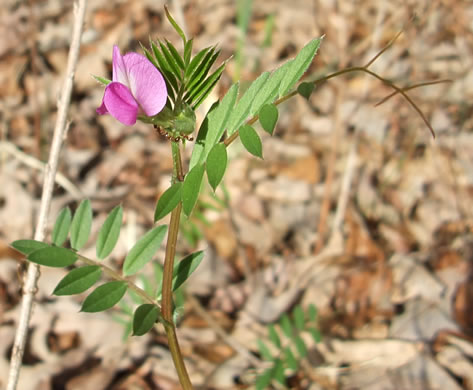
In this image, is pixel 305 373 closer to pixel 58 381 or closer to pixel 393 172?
pixel 58 381

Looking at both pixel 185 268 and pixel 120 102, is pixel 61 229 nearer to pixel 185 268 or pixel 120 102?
pixel 185 268

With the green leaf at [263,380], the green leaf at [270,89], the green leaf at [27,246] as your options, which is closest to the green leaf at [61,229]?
the green leaf at [27,246]

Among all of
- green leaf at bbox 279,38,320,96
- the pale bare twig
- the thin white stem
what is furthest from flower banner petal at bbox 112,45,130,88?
the pale bare twig

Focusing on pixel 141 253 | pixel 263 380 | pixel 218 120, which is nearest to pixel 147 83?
pixel 218 120

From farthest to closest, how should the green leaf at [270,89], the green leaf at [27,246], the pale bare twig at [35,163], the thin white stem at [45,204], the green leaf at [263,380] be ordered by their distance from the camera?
the pale bare twig at [35,163]
the green leaf at [263,380]
the thin white stem at [45,204]
the green leaf at [27,246]
the green leaf at [270,89]

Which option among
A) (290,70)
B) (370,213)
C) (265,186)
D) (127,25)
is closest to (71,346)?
(265,186)

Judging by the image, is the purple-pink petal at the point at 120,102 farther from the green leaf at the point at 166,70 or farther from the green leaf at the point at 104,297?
the green leaf at the point at 104,297

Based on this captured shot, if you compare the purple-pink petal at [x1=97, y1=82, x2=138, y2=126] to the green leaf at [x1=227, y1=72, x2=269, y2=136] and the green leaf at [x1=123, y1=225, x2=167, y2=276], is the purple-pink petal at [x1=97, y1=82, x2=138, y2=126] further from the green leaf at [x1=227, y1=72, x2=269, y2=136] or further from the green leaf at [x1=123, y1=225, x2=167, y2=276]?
the green leaf at [x1=123, y1=225, x2=167, y2=276]
